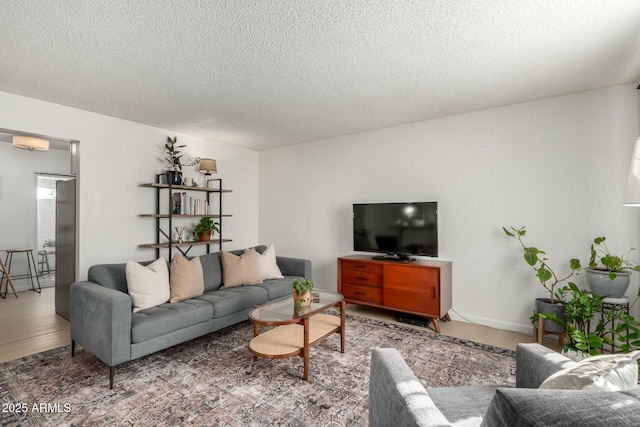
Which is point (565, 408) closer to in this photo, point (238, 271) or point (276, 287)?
point (276, 287)

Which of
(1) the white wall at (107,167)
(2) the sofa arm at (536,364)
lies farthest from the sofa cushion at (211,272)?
(2) the sofa arm at (536,364)

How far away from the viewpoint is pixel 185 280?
125 inches

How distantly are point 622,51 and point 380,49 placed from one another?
179 cm

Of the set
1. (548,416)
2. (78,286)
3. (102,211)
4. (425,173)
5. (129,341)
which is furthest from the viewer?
(425,173)

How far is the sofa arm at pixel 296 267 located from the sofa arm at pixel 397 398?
276cm

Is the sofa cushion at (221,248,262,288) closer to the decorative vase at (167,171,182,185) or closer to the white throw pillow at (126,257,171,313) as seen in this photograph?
the white throw pillow at (126,257,171,313)

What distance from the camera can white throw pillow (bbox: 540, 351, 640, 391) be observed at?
897mm

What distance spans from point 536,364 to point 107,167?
4.44 meters

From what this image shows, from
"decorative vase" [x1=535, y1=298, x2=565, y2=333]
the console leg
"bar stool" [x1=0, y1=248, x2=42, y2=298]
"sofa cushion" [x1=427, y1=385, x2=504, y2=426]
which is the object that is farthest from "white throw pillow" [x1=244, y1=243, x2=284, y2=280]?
"bar stool" [x1=0, y1=248, x2=42, y2=298]

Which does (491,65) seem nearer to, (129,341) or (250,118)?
(250,118)

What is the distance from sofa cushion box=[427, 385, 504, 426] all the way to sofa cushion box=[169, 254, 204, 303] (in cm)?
246

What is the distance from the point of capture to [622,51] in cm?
231

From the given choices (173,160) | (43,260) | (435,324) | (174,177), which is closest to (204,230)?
(174,177)

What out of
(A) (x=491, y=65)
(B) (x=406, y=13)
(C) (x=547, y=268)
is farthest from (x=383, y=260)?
(B) (x=406, y=13)
